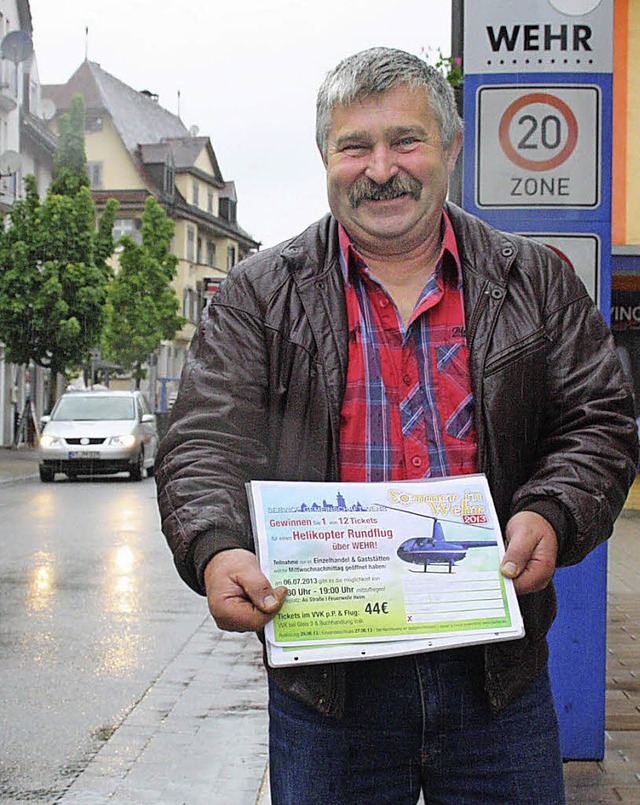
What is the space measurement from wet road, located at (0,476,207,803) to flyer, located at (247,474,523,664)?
303 cm

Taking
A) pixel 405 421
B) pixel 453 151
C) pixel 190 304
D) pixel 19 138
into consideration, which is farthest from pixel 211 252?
pixel 405 421

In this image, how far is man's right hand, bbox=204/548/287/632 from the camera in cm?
215

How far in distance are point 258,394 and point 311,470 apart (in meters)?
0.16

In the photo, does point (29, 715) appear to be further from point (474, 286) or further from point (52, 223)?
point (52, 223)

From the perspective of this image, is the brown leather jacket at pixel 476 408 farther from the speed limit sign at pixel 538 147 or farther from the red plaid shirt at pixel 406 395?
the speed limit sign at pixel 538 147

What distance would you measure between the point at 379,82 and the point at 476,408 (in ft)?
1.99

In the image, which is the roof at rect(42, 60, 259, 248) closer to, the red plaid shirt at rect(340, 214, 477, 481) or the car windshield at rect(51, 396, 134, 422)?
the car windshield at rect(51, 396, 134, 422)

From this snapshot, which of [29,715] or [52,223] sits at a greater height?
[52,223]

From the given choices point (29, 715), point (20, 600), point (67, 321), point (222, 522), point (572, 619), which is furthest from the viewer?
point (67, 321)

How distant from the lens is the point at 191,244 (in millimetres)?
70625

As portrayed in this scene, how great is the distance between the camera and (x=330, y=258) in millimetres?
2547

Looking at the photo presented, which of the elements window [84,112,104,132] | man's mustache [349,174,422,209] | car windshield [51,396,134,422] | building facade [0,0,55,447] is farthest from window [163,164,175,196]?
man's mustache [349,174,422,209]

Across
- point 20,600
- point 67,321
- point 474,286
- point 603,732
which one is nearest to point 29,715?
point 603,732

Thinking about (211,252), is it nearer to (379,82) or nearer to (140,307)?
(140,307)
